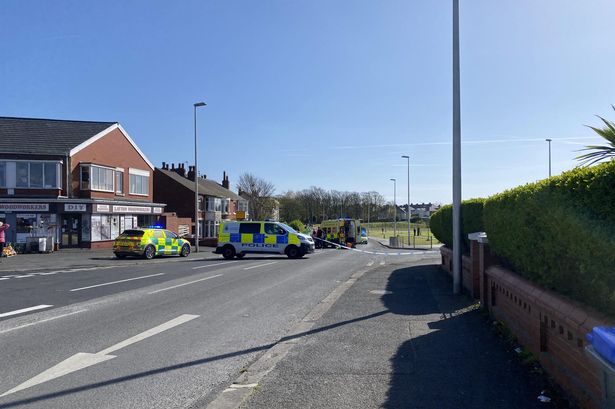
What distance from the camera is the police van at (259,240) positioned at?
27.2 m

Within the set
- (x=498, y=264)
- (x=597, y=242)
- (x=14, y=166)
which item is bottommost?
(x=498, y=264)

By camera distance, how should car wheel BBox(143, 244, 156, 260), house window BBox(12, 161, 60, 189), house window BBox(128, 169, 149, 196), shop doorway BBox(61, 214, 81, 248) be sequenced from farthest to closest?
house window BBox(128, 169, 149, 196) < shop doorway BBox(61, 214, 81, 248) < house window BBox(12, 161, 60, 189) < car wheel BBox(143, 244, 156, 260)

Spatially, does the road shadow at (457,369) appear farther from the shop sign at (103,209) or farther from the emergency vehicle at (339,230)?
the emergency vehicle at (339,230)

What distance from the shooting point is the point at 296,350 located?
6438 millimetres

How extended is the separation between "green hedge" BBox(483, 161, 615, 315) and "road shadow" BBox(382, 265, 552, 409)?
97 centimetres

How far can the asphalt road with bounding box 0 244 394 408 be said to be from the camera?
16.9 ft

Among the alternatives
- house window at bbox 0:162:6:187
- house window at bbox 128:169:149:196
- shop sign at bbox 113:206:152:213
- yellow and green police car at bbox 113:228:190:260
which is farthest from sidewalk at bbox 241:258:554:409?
house window at bbox 128:169:149:196

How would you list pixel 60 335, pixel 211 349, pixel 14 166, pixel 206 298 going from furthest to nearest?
1. pixel 14 166
2. pixel 206 298
3. pixel 60 335
4. pixel 211 349

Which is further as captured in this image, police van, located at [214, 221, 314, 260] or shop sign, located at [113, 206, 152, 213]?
shop sign, located at [113, 206, 152, 213]

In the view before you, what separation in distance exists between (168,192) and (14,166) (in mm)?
26560

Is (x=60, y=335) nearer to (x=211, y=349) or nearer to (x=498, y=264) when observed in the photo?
(x=211, y=349)

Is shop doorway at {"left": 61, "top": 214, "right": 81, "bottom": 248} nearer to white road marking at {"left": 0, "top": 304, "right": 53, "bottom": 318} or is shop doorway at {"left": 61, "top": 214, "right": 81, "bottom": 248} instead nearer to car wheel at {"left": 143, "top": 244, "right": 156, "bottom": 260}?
car wheel at {"left": 143, "top": 244, "right": 156, "bottom": 260}

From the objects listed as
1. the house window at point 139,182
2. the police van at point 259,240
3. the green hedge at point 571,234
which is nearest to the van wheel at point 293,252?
the police van at point 259,240

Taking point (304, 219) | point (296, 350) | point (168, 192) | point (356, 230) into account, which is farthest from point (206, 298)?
point (304, 219)
